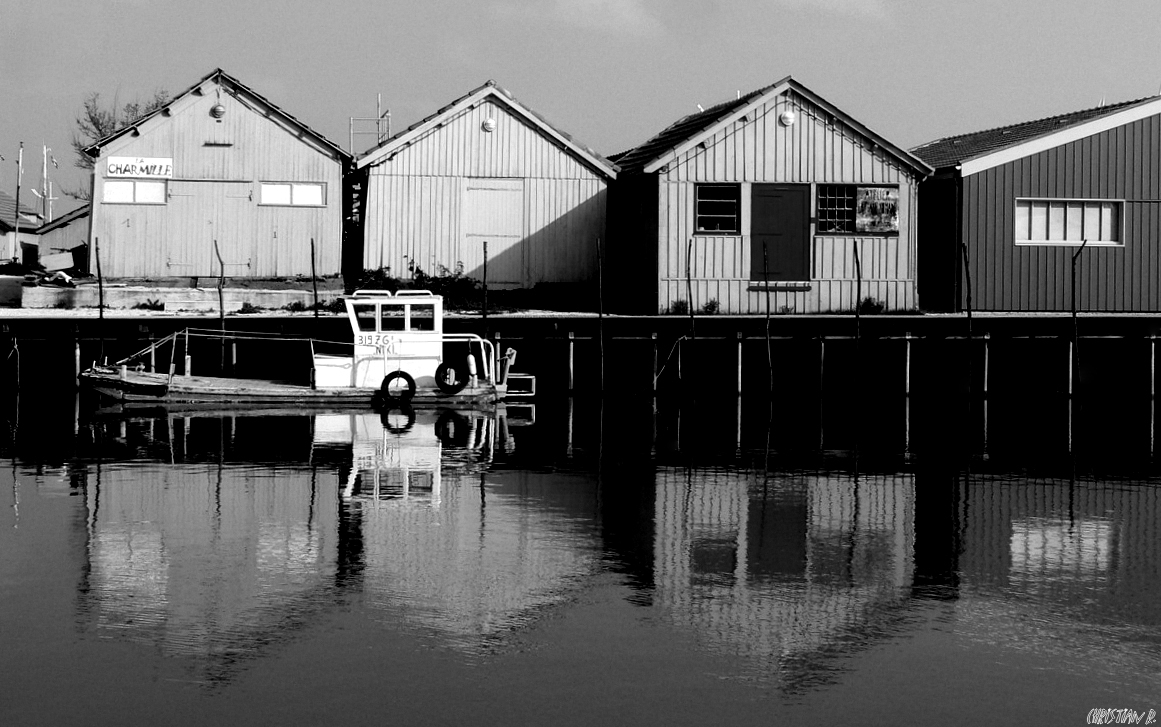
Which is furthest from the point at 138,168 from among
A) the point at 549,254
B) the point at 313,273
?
the point at 549,254

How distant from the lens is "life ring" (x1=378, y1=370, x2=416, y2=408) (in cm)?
3086

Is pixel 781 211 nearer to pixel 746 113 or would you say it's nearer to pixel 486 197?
pixel 746 113

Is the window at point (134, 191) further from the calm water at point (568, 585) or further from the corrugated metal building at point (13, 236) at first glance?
the corrugated metal building at point (13, 236)

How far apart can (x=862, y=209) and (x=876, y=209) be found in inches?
13.8

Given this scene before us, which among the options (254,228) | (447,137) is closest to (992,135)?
(447,137)

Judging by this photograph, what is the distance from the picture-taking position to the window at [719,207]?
37.1 m

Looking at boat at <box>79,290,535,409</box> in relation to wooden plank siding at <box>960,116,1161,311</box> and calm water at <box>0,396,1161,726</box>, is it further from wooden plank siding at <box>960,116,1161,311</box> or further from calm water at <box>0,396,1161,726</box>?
wooden plank siding at <box>960,116,1161,311</box>

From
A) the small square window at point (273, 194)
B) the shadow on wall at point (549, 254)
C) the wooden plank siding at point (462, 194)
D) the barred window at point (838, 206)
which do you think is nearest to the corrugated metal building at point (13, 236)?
the small square window at point (273, 194)

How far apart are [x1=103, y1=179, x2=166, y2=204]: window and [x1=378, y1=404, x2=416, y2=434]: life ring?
34.0 feet

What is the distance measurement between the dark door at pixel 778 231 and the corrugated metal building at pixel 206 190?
10850mm

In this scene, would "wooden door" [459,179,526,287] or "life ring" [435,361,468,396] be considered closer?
"life ring" [435,361,468,396]

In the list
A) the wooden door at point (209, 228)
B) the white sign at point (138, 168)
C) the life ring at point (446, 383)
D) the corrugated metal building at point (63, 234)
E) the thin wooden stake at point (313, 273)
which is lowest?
the life ring at point (446, 383)

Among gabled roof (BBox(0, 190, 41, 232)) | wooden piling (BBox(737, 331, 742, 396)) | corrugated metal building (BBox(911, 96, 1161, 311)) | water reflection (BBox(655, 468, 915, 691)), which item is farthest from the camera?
gabled roof (BBox(0, 190, 41, 232))

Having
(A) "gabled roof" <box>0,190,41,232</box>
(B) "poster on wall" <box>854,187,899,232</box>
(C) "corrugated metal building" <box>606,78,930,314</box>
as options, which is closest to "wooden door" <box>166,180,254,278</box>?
(C) "corrugated metal building" <box>606,78,930,314</box>
